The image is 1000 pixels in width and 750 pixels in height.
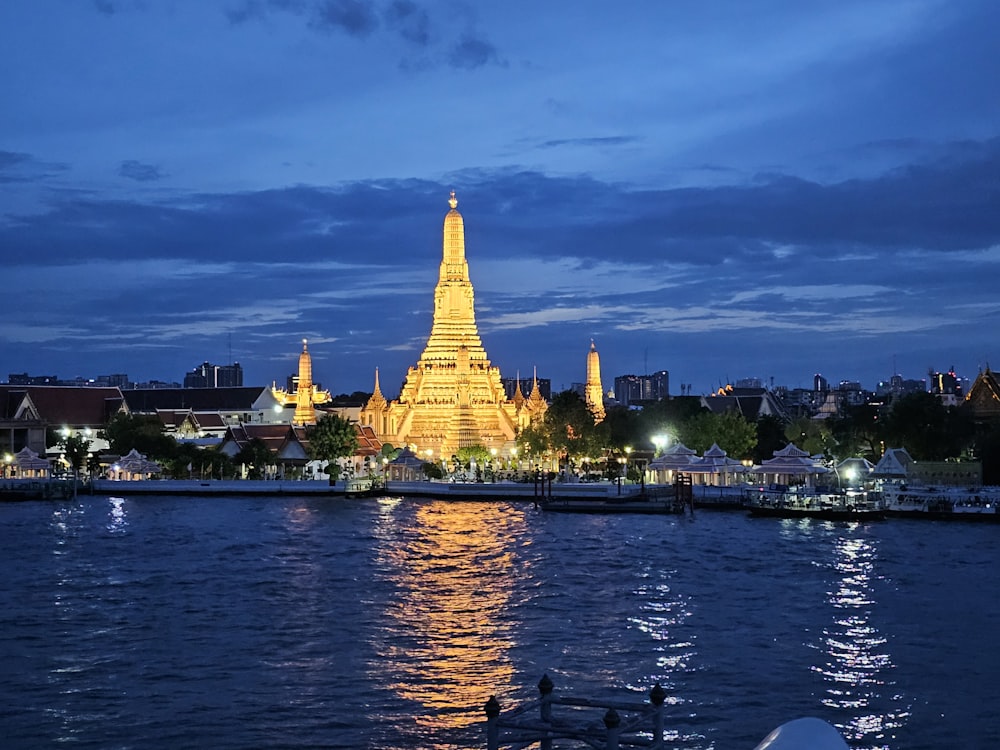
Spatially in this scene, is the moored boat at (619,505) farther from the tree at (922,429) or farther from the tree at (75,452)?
the tree at (75,452)

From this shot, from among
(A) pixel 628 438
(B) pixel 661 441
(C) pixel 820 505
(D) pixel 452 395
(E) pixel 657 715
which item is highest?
(D) pixel 452 395

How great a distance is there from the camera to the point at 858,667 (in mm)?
21641

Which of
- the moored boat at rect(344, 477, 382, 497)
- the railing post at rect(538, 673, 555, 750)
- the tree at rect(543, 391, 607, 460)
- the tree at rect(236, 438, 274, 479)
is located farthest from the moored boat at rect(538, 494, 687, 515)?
the railing post at rect(538, 673, 555, 750)

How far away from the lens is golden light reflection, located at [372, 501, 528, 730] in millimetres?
20062

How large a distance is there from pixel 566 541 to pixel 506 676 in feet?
67.5

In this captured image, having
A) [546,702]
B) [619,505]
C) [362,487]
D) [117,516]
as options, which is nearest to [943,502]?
[619,505]

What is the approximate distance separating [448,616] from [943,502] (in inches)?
1077

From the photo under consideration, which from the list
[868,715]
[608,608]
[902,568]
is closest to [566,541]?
[902,568]

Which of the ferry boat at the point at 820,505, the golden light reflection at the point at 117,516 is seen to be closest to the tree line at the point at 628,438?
the golden light reflection at the point at 117,516

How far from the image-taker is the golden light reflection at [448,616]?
2006 cm

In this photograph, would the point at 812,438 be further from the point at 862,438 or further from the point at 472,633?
the point at 472,633

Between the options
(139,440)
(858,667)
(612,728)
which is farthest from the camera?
(139,440)

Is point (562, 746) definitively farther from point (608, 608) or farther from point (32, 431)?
point (32, 431)

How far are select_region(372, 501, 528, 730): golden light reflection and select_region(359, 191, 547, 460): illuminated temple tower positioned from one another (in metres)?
27.1
